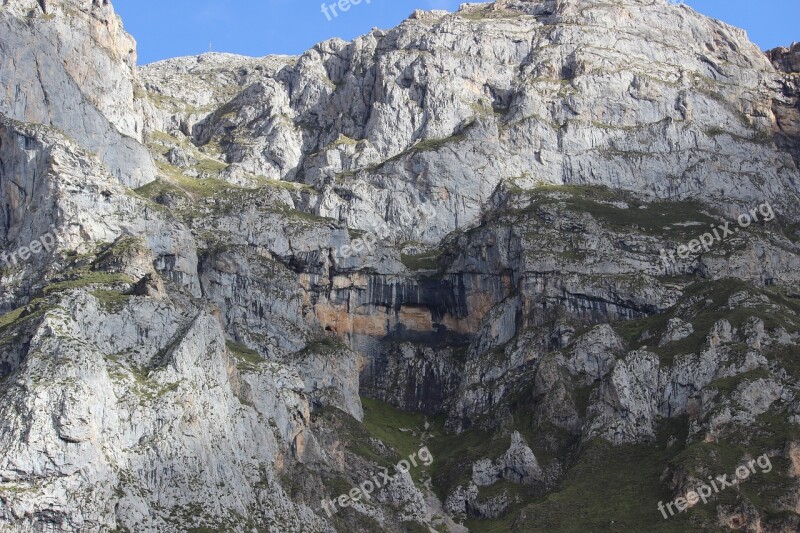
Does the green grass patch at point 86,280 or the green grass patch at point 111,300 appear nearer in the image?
the green grass patch at point 111,300

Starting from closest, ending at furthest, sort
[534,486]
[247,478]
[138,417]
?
[138,417] → [247,478] → [534,486]

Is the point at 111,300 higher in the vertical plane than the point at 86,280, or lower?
lower

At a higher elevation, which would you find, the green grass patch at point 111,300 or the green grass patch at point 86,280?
the green grass patch at point 86,280

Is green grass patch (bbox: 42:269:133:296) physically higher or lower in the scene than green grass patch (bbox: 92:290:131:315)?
higher

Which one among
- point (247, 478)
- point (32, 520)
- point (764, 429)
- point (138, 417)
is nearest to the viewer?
point (32, 520)

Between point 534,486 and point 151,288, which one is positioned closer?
point 151,288

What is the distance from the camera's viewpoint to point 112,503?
148625mm

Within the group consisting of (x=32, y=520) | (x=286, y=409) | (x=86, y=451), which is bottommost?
(x=32, y=520)

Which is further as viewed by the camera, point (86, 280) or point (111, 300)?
point (86, 280)

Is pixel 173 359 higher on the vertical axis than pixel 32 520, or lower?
higher

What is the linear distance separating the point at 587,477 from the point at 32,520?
86.4 metres

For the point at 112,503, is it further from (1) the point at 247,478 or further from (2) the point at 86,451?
(1) the point at 247,478

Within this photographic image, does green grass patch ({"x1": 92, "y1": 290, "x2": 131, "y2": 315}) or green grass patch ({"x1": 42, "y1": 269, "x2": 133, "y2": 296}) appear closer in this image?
Answer: green grass patch ({"x1": 92, "y1": 290, "x2": 131, "y2": 315})

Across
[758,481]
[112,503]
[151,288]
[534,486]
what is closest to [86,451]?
[112,503]
